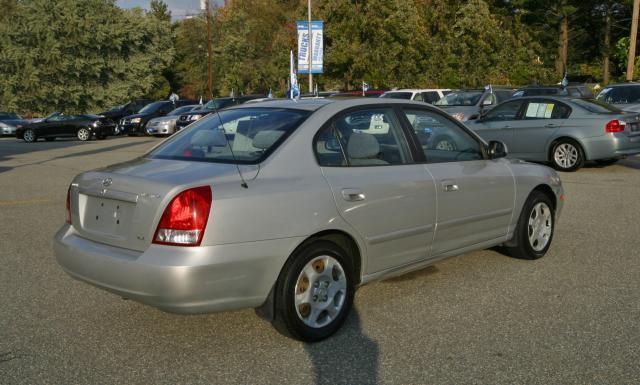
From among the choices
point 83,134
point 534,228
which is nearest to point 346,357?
point 534,228

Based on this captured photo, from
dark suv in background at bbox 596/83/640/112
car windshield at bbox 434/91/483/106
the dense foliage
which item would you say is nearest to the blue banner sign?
the dense foliage

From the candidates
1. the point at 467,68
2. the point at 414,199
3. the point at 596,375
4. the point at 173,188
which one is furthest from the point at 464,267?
the point at 467,68

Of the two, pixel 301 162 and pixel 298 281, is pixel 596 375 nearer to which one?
pixel 298 281

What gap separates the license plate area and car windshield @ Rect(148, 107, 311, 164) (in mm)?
631

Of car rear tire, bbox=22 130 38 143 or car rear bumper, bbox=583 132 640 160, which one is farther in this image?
car rear tire, bbox=22 130 38 143

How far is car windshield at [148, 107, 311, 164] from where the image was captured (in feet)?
14.7

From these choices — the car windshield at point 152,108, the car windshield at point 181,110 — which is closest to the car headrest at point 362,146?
the car windshield at point 181,110

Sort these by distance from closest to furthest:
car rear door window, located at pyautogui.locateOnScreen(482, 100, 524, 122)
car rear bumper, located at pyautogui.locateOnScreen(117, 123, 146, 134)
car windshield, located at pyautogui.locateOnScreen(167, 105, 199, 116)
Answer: car rear door window, located at pyautogui.locateOnScreen(482, 100, 524, 122) → car windshield, located at pyautogui.locateOnScreen(167, 105, 199, 116) → car rear bumper, located at pyautogui.locateOnScreen(117, 123, 146, 134)

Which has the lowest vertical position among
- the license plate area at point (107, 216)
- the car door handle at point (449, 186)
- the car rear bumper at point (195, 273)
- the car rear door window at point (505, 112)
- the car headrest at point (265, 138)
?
the car rear bumper at point (195, 273)

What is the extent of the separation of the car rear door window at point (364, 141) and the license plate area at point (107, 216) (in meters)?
1.26

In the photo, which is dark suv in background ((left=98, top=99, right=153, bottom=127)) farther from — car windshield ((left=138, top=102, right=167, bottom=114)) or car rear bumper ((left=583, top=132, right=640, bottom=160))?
car rear bumper ((left=583, top=132, right=640, bottom=160))

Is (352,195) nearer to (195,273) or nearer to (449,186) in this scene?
(449,186)

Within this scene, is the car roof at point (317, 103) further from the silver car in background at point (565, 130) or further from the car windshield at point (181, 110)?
the car windshield at point (181, 110)

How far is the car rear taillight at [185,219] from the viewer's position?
387 cm
